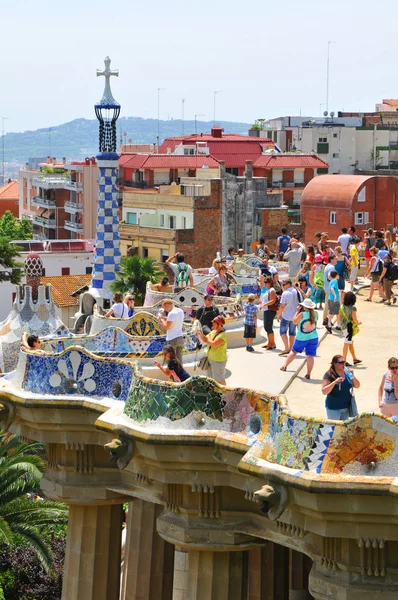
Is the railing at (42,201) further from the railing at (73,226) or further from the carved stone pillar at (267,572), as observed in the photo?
the carved stone pillar at (267,572)

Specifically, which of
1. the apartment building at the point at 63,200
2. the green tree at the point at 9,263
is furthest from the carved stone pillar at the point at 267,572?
the apartment building at the point at 63,200

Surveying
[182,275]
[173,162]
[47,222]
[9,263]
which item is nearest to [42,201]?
[47,222]

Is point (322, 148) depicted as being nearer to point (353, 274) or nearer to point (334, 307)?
point (353, 274)

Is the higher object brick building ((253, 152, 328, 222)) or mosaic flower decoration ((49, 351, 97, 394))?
mosaic flower decoration ((49, 351, 97, 394))

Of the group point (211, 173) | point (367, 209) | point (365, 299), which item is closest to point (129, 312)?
point (365, 299)

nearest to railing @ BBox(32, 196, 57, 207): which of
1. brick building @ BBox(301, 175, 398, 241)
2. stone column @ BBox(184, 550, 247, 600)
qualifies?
brick building @ BBox(301, 175, 398, 241)

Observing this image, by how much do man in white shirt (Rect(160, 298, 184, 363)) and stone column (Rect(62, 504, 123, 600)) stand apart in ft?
7.71

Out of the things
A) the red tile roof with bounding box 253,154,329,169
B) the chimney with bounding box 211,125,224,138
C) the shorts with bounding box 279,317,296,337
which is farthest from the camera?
the chimney with bounding box 211,125,224,138

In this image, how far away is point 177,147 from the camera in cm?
10481

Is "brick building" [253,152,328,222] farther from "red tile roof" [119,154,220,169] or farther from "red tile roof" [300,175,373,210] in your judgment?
"red tile roof" [300,175,373,210]

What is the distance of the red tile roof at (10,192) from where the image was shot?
154 meters

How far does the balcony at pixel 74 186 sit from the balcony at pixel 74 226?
2690 millimetres

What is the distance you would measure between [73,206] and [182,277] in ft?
299

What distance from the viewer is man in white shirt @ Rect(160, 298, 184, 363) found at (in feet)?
60.6
